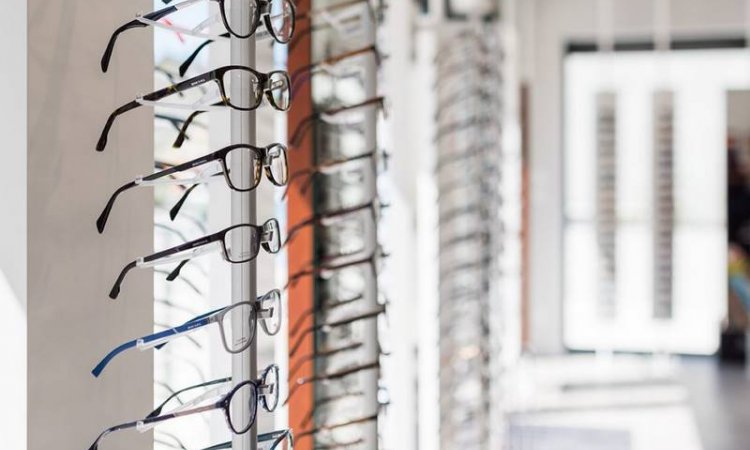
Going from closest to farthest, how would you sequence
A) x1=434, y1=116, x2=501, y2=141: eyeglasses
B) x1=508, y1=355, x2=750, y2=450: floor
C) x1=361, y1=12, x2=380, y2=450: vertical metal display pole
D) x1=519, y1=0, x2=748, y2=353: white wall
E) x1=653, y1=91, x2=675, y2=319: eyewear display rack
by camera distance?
x1=361, y1=12, x2=380, y2=450: vertical metal display pole
x1=434, y1=116, x2=501, y2=141: eyeglasses
x1=508, y1=355, x2=750, y2=450: floor
x1=653, y1=91, x2=675, y2=319: eyewear display rack
x1=519, y1=0, x2=748, y2=353: white wall

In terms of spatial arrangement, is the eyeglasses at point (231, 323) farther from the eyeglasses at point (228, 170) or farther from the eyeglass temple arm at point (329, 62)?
the eyeglass temple arm at point (329, 62)

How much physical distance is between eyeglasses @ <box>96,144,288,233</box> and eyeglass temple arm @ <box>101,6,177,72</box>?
14cm

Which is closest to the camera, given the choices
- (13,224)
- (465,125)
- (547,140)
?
(13,224)

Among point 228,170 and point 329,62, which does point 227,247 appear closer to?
point 228,170

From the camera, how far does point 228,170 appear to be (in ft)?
3.10

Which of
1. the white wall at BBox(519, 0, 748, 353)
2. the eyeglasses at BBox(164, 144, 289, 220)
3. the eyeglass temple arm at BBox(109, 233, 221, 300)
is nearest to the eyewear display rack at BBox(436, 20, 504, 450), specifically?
the eyeglasses at BBox(164, 144, 289, 220)

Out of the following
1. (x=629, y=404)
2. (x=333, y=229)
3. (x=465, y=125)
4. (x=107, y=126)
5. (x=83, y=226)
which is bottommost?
(x=629, y=404)

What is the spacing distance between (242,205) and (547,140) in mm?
6509

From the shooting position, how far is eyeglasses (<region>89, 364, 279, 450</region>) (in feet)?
2.91

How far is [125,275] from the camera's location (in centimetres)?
99

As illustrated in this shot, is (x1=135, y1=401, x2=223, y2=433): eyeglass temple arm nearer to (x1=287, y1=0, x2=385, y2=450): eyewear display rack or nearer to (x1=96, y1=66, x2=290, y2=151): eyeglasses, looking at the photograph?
(x1=96, y1=66, x2=290, y2=151): eyeglasses

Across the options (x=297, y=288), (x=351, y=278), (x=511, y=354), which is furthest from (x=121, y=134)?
(x=511, y=354)

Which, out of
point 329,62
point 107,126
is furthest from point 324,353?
point 107,126

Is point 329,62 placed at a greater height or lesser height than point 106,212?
greater
